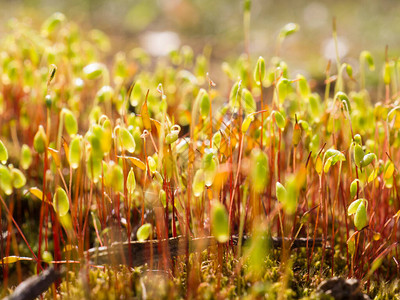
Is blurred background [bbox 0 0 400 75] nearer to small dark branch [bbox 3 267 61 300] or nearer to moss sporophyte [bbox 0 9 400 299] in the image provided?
moss sporophyte [bbox 0 9 400 299]

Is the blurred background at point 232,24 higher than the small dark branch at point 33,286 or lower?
higher

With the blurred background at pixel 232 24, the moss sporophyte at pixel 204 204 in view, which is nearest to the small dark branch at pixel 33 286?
the moss sporophyte at pixel 204 204

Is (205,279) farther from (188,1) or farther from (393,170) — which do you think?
(188,1)

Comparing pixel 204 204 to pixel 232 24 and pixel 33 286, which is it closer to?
pixel 33 286

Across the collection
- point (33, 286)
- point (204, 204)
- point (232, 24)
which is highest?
point (232, 24)

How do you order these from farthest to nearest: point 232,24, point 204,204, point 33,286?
point 232,24 → point 204,204 → point 33,286

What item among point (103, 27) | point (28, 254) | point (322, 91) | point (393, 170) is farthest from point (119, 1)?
point (393, 170)

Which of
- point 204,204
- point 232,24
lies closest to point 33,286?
point 204,204

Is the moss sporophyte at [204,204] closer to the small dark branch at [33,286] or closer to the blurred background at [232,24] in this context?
the small dark branch at [33,286]
